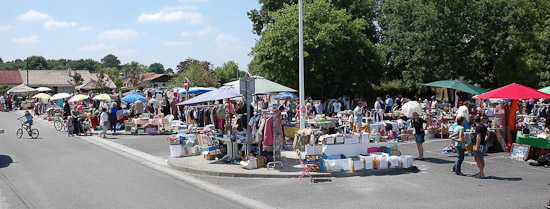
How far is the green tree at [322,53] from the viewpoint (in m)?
31.8

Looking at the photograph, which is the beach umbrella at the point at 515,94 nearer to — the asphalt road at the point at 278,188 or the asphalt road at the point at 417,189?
the asphalt road at the point at 278,188

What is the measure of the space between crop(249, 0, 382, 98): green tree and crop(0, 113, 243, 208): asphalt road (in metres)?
17.7

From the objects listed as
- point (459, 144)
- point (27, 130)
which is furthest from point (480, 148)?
point (27, 130)

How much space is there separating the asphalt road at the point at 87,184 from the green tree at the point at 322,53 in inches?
698

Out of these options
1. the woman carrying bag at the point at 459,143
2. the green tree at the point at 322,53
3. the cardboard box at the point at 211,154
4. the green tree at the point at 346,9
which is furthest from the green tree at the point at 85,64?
the woman carrying bag at the point at 459,143

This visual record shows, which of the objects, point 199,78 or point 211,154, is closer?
point 211,154

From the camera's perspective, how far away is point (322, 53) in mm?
31922

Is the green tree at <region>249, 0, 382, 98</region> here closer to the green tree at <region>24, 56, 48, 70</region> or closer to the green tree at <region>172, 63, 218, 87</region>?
the green tree at <region>172, 63, 218, 87</region>

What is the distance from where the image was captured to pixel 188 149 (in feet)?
51.6

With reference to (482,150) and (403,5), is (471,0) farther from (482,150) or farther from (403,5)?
(482,150)

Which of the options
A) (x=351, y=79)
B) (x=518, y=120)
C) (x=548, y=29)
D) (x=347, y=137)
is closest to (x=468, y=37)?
(x=548, y=29)

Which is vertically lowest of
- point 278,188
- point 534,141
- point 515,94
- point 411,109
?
point 278,188

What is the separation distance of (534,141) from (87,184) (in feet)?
42.0

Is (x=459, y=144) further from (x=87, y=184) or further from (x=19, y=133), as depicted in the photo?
(x=19, y=133)
